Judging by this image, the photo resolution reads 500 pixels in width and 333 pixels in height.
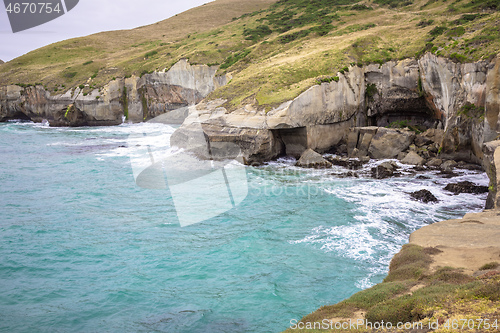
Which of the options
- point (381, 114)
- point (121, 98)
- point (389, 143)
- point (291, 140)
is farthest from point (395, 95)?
point (121, 98)

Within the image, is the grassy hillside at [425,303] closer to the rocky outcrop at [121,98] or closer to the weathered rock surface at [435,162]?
the weathered rock surface at [435,162]

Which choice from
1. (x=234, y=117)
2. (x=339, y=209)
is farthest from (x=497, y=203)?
(x=234, y=117)

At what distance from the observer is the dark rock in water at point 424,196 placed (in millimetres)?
21891

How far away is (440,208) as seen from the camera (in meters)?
20.8

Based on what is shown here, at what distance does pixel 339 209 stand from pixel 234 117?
1501 cm

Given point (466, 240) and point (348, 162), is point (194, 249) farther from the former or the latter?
point (348, 162)

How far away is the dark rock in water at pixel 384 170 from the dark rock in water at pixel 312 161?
3677mm

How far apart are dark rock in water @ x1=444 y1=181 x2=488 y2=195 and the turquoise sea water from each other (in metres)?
0.83

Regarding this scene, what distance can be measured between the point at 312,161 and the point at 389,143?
24.7 feet

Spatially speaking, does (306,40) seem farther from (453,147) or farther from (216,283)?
(216,283)

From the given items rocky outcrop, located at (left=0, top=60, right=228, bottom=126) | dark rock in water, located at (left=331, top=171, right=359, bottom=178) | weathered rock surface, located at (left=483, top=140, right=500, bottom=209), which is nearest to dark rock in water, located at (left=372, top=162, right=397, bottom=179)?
dark rock in water, located at (left=331, top=171, right=359, bottom=178)

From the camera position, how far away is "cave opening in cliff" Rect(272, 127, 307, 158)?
3312 cm

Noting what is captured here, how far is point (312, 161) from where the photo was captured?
3078cm

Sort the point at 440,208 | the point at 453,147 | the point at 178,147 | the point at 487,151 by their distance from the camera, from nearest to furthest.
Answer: the point at 487,151, the point at 440,208, the point at 453,147, the point at 178,147
